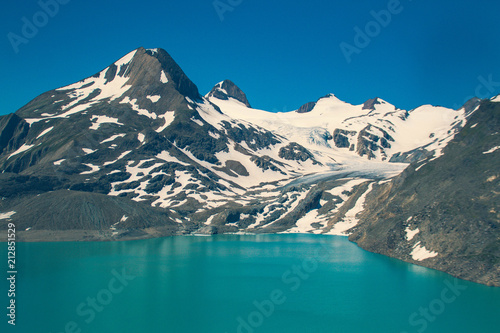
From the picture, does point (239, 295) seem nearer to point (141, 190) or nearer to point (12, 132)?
point (141, 190)

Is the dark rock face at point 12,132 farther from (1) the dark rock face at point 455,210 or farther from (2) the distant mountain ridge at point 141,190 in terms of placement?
(1) the dark rock face at point 455,210

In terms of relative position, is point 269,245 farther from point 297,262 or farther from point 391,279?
point 391,279

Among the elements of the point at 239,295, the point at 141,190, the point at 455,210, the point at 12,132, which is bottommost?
the point at 239,295

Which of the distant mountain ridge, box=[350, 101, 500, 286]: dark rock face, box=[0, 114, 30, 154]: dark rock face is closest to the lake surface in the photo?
box=[350, 101, 500, 286]: dark rock face

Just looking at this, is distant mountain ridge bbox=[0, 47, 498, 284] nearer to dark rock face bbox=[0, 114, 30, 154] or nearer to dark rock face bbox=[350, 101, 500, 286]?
dark rock face bbox=[0, 114, 30, 154]

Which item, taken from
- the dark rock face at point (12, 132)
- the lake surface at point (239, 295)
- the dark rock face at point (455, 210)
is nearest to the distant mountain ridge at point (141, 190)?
the dark rock face at point (12, 132)

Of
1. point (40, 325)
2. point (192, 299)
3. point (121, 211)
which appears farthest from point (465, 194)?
point (121, 211)

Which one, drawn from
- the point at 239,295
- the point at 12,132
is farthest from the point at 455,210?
the point at 12,132

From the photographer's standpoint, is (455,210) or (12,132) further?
(12,132)
